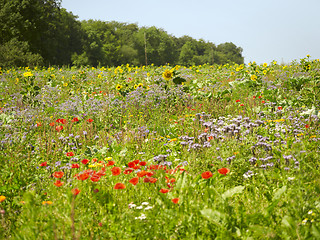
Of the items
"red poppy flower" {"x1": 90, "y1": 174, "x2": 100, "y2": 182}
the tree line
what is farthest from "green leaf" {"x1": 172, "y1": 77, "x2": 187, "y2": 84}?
"red poppy flower" {"x1": 90, "y1": 174, "x2": 100, "y2": 182}

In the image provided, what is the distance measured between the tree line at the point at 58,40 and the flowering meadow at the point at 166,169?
2756 mm

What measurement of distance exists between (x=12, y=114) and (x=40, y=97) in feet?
4.41

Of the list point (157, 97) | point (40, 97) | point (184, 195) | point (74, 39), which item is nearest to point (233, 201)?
point (184, 195)

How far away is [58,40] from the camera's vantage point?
1479 inches

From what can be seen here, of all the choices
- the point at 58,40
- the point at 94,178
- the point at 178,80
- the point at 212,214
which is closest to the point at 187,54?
the point at 58,40

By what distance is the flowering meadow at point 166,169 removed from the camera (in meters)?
2.00

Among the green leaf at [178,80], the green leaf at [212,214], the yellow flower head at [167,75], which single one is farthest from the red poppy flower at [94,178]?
the green leaf at [178,80]

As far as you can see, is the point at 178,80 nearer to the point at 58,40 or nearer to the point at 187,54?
the point at 58,40

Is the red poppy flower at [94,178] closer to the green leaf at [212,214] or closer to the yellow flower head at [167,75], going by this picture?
the green leaf at [212,214]

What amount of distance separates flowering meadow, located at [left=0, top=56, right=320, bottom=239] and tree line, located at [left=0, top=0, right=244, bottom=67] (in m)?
2.76

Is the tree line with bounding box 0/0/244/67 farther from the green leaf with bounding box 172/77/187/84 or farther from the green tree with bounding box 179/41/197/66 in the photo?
the green tree with bounding box 179/41/197/66

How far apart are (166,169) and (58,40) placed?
38906 mm

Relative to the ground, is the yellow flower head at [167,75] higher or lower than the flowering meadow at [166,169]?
higher

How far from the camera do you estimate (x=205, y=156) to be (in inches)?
134
